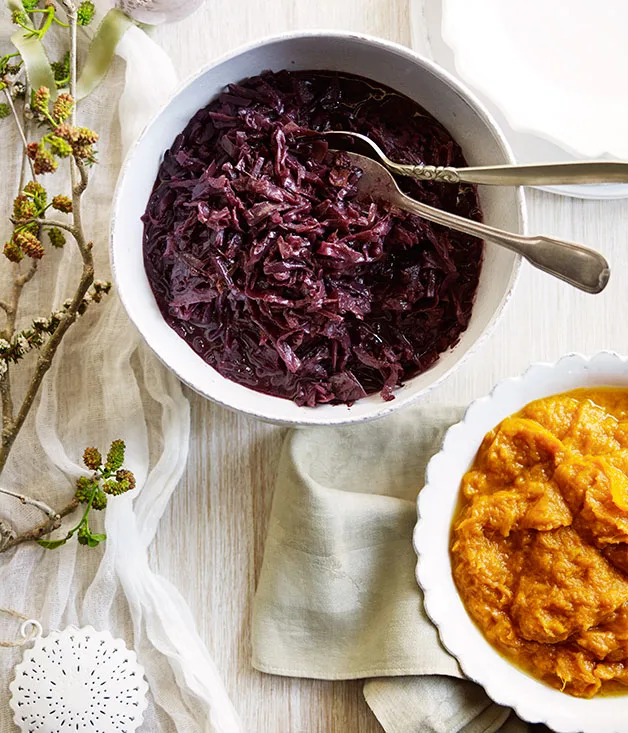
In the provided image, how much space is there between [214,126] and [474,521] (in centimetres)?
132

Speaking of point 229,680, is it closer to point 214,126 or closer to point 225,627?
point 225,627

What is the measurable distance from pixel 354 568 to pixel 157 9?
1.77 m

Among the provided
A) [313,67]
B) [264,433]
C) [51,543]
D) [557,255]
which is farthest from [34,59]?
[557,255]

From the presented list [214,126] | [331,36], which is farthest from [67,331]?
[331,36]

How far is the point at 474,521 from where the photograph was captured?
242cm

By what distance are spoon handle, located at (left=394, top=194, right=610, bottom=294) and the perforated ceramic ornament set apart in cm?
160

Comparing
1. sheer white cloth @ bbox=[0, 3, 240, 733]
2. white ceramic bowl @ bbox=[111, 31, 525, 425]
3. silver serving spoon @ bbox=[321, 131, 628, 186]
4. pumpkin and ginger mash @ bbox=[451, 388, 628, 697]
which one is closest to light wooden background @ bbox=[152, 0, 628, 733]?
sheer white cloth @ bbox=[0, 3, 240, 733]

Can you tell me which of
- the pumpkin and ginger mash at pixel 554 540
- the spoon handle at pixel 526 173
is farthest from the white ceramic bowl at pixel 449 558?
the spoon handle at pixel 526 173

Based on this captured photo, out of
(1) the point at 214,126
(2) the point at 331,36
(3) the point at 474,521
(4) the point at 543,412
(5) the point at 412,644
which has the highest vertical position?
(2) the point at 331,36

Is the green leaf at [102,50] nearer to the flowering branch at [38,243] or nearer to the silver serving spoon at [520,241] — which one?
the flowering branch at [38,243]

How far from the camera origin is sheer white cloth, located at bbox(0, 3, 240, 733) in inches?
101

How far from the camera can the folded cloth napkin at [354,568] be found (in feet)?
8.20

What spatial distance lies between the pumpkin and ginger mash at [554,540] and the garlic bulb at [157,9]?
1546mm

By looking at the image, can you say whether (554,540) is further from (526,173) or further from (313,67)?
(313,67)
